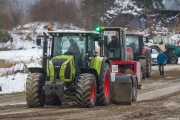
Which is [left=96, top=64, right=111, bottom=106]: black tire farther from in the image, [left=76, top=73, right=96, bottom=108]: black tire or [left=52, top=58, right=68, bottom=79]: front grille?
[left=52, top=58, right=68, bottom=79]: front grille

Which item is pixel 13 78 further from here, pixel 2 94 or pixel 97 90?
pixel 97 90

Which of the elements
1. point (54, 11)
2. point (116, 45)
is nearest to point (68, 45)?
point (116, 45)

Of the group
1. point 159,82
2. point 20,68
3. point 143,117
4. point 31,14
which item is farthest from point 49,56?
point 31,14

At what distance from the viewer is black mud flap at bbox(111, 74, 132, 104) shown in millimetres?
15320

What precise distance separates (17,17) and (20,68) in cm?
3483

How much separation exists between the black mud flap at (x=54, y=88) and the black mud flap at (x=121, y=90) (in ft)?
8.99

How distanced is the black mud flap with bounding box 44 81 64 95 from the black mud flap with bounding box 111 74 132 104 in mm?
2741

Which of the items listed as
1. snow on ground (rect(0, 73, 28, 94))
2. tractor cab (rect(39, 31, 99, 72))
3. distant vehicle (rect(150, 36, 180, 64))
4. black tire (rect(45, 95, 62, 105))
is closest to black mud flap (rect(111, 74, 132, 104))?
tractor cab (rect(39, 31, 99, 72))

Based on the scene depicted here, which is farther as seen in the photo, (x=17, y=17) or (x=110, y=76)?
(x=17, y=17)

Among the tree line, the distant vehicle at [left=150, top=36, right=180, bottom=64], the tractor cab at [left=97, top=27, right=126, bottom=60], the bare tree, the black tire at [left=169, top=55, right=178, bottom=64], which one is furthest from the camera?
the tree line

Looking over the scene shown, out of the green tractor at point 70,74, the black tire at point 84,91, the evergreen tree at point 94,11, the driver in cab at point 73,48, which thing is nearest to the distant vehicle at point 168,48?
the evergreen tree at point 94,11

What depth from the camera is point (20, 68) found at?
95.8ft

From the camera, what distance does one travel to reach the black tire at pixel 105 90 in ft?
47.2

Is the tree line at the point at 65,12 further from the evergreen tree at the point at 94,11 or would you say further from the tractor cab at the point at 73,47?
the tractor cab at the point at 73,47
